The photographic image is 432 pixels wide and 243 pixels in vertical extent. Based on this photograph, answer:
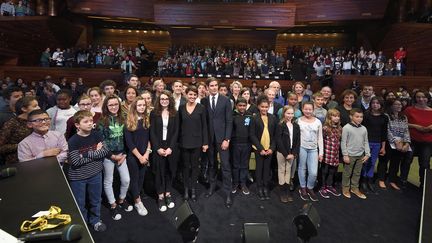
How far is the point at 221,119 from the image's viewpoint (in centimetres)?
439

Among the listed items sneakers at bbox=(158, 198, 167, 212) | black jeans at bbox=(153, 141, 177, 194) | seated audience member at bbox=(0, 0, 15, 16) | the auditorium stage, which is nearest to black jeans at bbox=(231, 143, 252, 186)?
the auditorium stage

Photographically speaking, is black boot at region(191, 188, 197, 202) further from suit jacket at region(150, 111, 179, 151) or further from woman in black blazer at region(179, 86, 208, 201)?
suit jacket at region(150, 111, 179, 151)

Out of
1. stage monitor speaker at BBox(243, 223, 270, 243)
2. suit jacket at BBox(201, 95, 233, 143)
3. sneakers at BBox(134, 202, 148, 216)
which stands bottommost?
sneakers at BBox(134, 202, 148, 216)

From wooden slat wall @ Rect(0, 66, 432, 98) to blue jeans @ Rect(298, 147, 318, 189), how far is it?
794cm

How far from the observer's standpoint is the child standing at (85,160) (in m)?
3.12

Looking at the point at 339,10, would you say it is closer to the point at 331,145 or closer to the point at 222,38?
the point at 222,38

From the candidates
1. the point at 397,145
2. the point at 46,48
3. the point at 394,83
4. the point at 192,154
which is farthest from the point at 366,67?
the point at 46,48

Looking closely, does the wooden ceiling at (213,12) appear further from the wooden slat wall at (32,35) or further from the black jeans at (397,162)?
the black jeans at (397,162)

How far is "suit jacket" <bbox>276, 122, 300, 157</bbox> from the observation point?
4.36 m

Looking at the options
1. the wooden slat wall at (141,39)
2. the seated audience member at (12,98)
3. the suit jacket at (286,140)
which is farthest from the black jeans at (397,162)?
the wooden slat wall at (141,39)

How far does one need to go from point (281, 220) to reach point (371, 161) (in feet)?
6.45

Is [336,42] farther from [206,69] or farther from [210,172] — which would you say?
[210,172]

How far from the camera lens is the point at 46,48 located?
14.2 m

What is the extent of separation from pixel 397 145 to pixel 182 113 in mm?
3365
